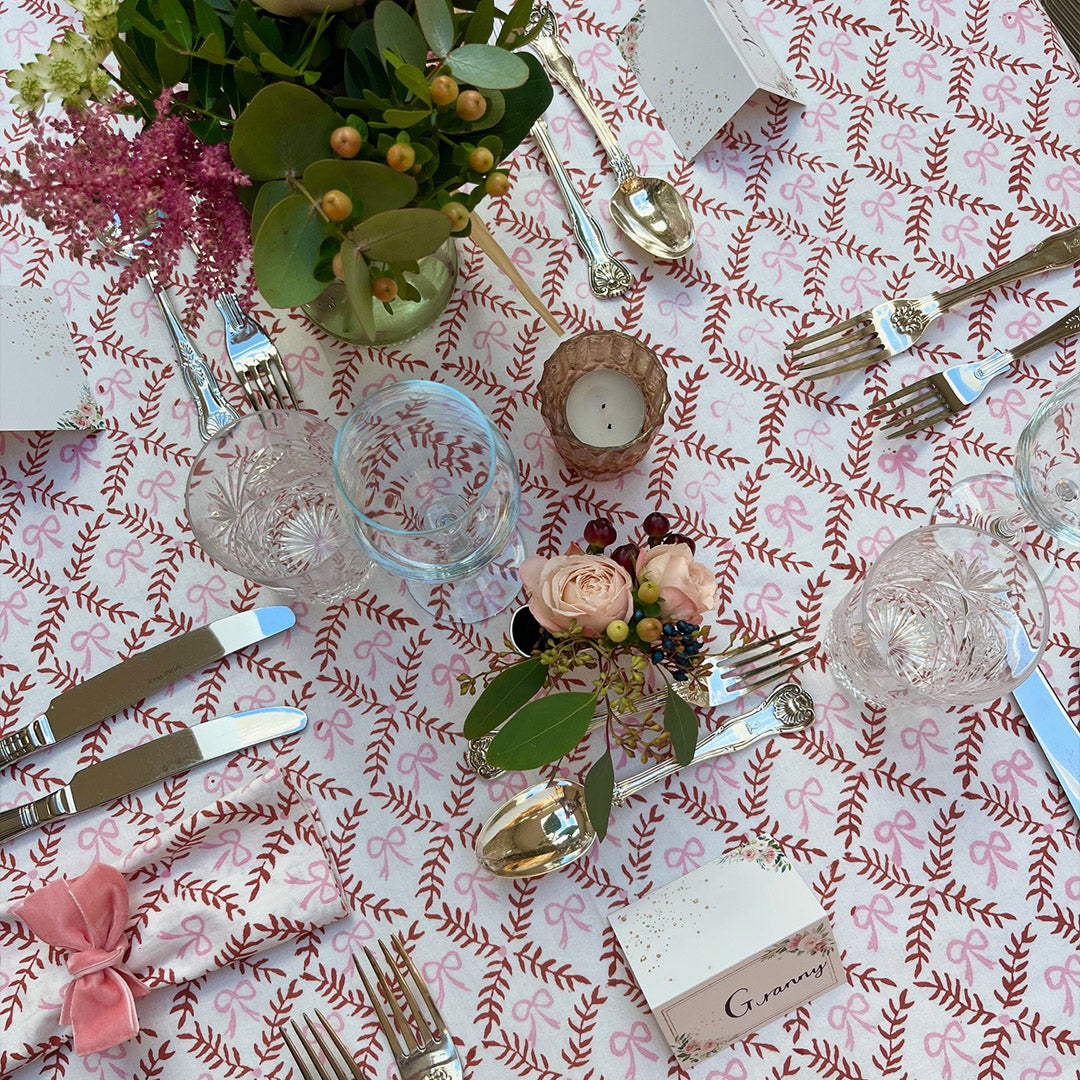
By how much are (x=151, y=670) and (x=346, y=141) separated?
23.6 inches

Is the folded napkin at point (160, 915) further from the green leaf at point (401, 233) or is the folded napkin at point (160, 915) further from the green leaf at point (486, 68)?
the green leaf at point (486, 68)

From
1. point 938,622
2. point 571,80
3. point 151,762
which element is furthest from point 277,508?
point 938,622

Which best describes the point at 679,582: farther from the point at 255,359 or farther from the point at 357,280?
the point at 255,359

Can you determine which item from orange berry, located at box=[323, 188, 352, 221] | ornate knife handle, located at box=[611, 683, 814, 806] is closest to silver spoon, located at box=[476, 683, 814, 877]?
ornate knife handle, located at box=[611, 683, 814, 806]

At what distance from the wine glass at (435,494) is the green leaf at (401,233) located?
202mm

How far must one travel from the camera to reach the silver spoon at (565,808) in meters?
0.88

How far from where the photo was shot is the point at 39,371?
96cm

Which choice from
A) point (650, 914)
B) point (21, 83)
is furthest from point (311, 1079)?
point (21, 83)

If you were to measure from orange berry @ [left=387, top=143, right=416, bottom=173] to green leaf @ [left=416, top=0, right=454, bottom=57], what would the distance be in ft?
0.25

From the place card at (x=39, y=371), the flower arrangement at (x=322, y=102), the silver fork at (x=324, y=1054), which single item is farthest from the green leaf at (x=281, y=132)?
the silver fork at (x=324, y=1054)

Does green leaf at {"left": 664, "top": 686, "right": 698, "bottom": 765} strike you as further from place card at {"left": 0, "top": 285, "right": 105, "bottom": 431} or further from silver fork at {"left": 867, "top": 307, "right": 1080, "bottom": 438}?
place card at {"left": 0, "top": 285, "right": 105, "bottom": 431}

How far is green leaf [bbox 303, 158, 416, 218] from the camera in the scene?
0.62 metres

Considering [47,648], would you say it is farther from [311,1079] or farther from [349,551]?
[311,1079]

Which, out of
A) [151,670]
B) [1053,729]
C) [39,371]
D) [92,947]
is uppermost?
[39,371]
